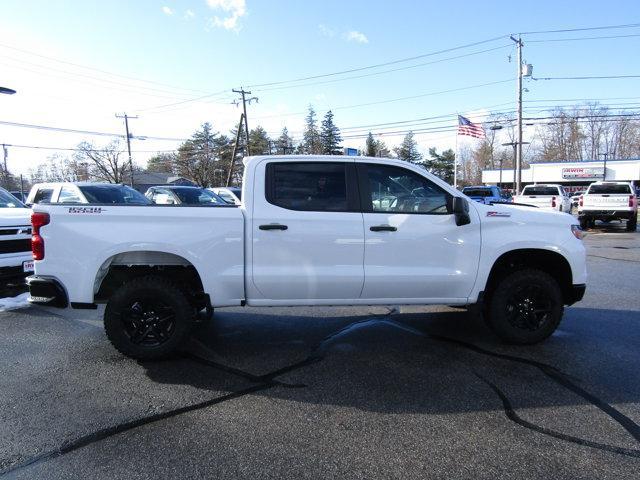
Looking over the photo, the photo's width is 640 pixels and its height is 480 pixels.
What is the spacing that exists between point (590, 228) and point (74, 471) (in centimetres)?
2240

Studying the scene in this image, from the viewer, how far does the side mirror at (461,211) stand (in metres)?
4.49

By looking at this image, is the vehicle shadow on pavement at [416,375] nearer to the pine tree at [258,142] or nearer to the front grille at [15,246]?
the front grille at [15,246]

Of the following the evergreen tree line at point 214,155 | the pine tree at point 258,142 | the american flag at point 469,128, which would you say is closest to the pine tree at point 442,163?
the evergreen tree line at point 214,155

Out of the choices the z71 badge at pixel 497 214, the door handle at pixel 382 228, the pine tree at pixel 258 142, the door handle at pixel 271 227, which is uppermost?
the pine tree at pixel 258 142

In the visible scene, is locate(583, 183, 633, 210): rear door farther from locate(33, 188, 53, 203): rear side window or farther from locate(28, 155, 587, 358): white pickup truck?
locate(33, 188, 53, 203): rear side window

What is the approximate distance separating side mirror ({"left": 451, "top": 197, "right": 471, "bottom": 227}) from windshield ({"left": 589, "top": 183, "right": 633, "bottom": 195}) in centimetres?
1813

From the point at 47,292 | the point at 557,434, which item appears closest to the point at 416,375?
the point at 557,434

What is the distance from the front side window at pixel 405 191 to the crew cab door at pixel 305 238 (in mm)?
273

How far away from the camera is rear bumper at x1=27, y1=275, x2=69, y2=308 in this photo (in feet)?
14.3

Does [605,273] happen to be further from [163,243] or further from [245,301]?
[163,243]

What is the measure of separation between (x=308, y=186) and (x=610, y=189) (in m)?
19.7

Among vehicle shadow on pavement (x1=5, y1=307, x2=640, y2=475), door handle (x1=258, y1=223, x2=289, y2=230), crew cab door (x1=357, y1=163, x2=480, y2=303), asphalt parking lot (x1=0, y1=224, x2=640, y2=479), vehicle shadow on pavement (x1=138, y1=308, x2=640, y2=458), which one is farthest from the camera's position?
crew cab door (x1=357, y1=163, x2=480, y2=303)

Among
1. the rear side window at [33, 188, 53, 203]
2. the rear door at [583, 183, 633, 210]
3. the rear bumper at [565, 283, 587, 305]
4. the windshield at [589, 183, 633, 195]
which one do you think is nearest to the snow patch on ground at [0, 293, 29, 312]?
the rear side window at [33, 188, 53, 203]

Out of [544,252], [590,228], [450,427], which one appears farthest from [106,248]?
[590,228]
